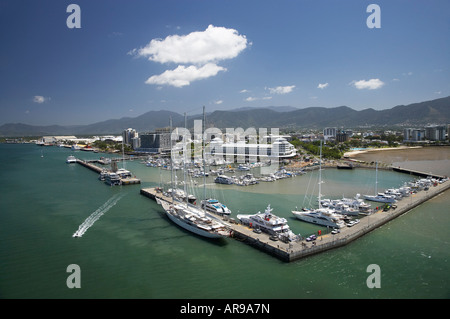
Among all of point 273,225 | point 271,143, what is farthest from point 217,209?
point 271,143

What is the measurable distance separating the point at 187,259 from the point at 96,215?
9.81 meters

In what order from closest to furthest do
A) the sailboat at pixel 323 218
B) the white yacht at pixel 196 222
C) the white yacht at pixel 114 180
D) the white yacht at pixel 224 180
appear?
the white yacht at pixel 196 222
the sailboat at pixel 323 218
the white yacht at pixel 224 180
the white yacht at pixel 114 180

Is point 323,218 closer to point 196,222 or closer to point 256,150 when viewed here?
point 196,222

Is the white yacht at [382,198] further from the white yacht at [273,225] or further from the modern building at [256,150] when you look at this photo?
the modern building at [256,150]

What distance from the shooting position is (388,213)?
1764 cm

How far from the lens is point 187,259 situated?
41.2ft

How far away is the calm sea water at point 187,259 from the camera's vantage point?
10.2 meters

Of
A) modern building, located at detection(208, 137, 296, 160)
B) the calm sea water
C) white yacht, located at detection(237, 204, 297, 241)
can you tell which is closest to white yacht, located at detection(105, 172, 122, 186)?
the calm sea water

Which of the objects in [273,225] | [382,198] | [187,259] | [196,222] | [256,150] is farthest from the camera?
[256,150]

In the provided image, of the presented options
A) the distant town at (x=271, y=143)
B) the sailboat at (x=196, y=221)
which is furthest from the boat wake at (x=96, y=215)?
the distant town at (x=271, y=143)

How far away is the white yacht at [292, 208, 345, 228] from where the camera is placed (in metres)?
16.1

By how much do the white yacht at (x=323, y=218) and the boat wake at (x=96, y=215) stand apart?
13.3m
